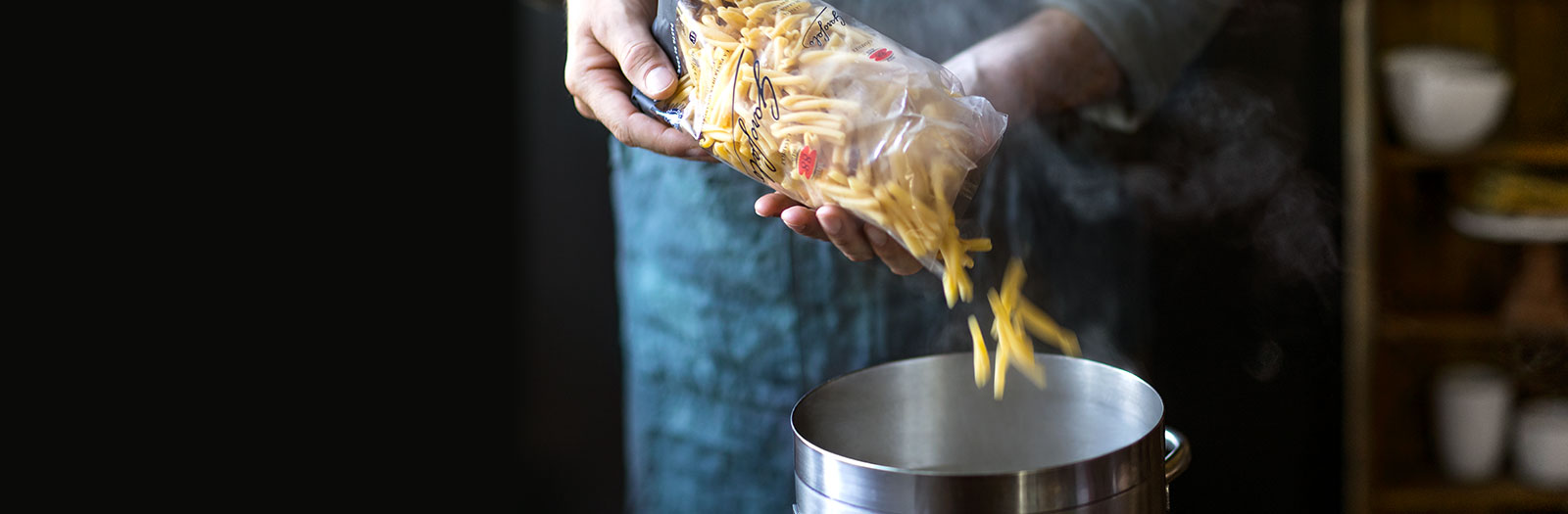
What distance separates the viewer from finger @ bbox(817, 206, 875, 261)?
2.53 ft

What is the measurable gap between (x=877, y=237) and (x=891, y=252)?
0.14 ft

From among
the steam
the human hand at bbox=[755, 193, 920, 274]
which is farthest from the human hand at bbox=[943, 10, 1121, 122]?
the steam

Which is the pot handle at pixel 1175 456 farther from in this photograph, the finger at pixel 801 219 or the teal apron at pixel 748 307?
the teal apron at pixel 748 307

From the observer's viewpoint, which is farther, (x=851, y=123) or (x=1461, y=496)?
(x=1461, y=496)

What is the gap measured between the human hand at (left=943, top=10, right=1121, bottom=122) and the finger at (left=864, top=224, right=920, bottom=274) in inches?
8.1

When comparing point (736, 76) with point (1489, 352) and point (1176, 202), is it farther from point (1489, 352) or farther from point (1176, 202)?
point (1489, 352)

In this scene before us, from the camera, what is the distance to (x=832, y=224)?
2.59 feet

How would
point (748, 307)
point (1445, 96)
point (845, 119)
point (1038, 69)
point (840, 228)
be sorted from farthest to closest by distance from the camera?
point (1445, 96) < point (748, 307) < point (1038, 69) < point (840, 228) < point (845, 119)

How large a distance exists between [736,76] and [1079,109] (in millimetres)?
656

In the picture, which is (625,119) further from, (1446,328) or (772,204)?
(1446,328)

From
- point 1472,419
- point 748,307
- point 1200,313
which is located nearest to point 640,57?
point 748,307

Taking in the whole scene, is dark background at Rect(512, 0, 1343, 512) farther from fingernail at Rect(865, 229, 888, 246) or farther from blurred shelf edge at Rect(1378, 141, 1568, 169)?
fingernail at Rect(865, 229, 888, 246)

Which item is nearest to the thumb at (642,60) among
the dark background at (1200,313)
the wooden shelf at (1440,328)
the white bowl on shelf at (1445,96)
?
the dark background at (1200,313)

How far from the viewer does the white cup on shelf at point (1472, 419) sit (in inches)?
72.7
